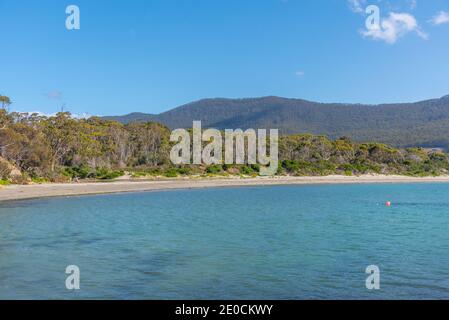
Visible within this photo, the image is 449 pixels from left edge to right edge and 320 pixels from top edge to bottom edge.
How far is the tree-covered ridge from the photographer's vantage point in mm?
49469

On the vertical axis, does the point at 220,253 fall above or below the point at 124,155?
below

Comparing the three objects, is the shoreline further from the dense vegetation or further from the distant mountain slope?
the distant mountain slope

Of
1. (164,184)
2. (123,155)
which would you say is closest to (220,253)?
(164,184)

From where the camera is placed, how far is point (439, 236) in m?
20.0

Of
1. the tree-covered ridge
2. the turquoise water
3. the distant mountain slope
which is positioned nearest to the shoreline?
the tree-covered ridge

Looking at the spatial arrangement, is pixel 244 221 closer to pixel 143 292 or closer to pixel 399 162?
pixel 143 292

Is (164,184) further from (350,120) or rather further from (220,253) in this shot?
(350,120)

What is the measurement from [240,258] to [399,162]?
78266 millimetres

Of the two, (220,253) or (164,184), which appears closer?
(220,253)

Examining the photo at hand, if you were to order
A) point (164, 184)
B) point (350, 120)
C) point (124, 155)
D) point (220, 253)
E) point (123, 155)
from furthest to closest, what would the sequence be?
point (350, 120) → point (124, 155) → point (123, 155) → point (164, 184) → point (220, 253)

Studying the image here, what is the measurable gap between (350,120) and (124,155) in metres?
118

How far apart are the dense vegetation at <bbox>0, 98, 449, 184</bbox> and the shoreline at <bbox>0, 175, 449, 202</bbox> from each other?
338 centimetres

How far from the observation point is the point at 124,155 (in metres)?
73.8
